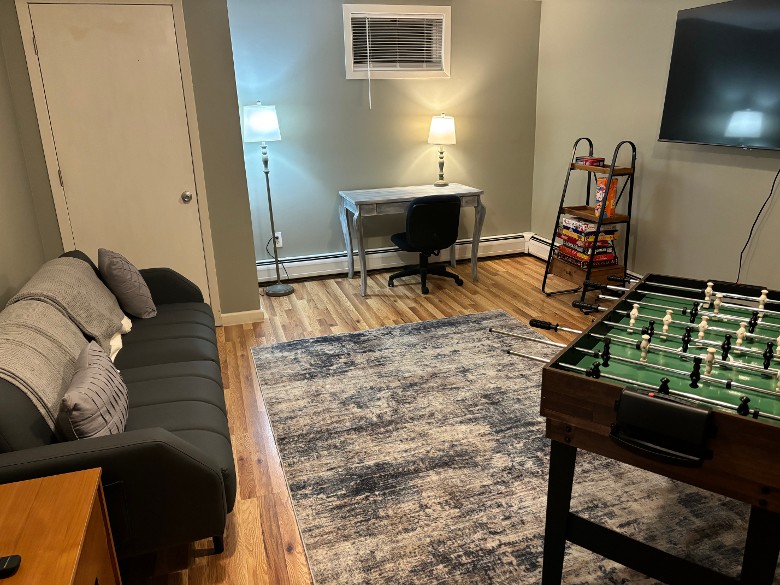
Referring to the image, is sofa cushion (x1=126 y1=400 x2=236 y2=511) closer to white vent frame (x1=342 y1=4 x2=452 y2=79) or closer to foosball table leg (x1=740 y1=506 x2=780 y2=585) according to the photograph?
foosball table leg (x1=740 y1=506 x2=780 y2=585)

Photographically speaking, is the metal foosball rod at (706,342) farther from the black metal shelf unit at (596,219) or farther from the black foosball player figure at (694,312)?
the black metal shelf unit at (596,219)

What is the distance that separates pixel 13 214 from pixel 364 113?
9.23 ft

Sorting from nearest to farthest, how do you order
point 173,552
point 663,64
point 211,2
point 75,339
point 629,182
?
point 173,552
point 75,339
point 211,2
point 663,64
point 629,182

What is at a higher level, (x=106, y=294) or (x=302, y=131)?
(x=302, y=131)

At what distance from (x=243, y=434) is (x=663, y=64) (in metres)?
3.66

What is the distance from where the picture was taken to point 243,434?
2.79 meters

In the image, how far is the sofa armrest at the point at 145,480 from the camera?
Result: 159 centimetres

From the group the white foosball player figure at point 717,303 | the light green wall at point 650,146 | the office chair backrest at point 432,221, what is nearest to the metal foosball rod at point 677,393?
the white foosball player figure at point 717,303

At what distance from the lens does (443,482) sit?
2.36m

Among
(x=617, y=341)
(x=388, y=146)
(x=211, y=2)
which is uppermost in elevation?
(x=211, y=2)

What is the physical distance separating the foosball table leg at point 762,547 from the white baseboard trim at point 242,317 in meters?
3.42

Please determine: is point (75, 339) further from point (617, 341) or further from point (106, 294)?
point (617, 341)

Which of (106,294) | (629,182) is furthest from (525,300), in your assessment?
(106,294)

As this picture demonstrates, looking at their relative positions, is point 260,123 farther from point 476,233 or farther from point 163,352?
point 163,352
